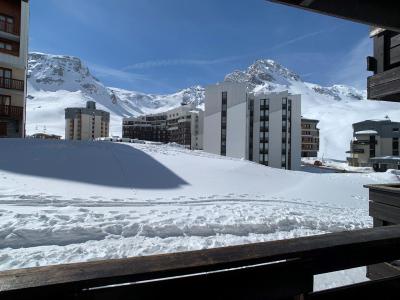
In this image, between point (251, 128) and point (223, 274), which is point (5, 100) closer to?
point (223, 274)

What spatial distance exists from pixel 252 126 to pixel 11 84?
46927mm

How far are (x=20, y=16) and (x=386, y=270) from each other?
118ft

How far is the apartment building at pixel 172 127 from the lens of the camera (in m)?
103

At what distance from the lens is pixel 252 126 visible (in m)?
67.2

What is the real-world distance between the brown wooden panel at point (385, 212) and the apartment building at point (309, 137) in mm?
113542

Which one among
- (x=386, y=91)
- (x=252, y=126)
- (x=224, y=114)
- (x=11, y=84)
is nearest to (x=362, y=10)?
(x=386, y=91)

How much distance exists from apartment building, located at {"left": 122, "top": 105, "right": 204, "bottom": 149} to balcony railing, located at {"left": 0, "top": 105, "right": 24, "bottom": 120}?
64.6 meters

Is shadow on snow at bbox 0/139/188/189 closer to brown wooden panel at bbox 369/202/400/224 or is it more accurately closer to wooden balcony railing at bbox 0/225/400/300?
brown wooden panel at bbox 369/202/400/224

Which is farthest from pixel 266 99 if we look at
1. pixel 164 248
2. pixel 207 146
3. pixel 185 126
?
pixel 164 248

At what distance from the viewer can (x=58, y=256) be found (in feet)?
18.5

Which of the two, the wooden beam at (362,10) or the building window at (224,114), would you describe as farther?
the building window at (224,114)

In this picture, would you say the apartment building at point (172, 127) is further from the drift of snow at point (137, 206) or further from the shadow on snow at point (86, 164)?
the drift of snow at point (137, 206)

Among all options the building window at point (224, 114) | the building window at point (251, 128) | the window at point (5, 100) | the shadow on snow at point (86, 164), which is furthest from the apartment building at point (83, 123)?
the shadow on snow at point (86, 164)

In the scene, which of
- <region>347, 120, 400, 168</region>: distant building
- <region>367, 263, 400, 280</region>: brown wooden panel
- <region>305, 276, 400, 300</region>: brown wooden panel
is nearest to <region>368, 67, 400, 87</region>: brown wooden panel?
<region>305, 276, 400, 300</region>: brown wooden panel
